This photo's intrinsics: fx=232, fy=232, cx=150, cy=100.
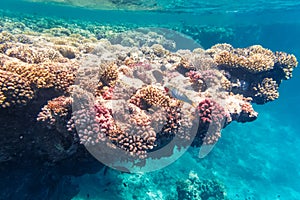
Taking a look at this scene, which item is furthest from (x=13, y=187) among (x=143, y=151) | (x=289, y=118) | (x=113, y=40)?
(x=289, y=118)

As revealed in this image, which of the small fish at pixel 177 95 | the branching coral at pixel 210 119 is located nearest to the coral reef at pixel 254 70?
the branching coral at pixel 210 119

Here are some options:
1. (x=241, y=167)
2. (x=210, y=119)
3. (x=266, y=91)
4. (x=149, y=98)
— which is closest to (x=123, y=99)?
(x=149, y=98)

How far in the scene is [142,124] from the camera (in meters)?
4.70

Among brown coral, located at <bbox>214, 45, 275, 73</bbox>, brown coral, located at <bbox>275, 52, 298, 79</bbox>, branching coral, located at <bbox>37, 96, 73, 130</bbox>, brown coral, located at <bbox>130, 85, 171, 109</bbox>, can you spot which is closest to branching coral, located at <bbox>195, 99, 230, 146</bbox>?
brown coral, located at <bbox>130, 85, 171, 109</bbox>

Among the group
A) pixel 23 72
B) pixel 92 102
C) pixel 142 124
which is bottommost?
pixel 142 124

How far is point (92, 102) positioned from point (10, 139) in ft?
7.60

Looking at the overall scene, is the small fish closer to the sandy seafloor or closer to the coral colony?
the coral colony

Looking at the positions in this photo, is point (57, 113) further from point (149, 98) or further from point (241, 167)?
point (241, 167)

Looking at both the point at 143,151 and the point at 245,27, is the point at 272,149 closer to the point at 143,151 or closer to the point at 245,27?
the point at 245,27

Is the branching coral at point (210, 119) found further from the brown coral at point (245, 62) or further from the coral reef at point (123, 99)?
the brown coral at point (245, 62)

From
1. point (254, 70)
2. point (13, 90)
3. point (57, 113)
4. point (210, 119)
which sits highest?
point (13, 90)

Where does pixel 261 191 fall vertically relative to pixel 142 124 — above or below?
below

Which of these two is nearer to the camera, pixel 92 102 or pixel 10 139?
pixel 92 102

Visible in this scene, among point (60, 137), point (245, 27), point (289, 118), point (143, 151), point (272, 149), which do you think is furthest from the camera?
point (245, 27)
